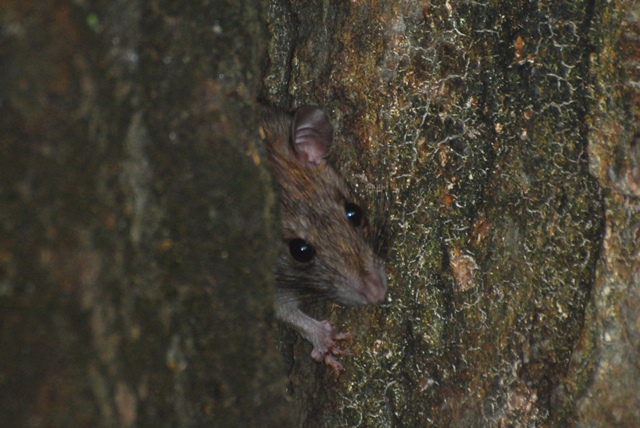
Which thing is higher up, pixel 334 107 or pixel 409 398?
pixel 334 107

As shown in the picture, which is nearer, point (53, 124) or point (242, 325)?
point (53, 124)

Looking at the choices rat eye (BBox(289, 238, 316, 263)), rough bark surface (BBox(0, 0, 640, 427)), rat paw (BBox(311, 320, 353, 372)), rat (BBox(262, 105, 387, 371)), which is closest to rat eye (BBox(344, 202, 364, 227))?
rat (BBox(262, 105, 387, 371))

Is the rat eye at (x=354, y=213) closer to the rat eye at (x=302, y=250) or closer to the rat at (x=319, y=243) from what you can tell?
the rat at (x=319, y=243)

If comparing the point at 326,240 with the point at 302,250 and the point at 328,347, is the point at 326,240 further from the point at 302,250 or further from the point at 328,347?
the point at 328,347

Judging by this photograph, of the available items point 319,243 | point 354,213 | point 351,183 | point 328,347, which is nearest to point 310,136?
point 351,183

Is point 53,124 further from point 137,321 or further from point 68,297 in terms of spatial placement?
point 137,321

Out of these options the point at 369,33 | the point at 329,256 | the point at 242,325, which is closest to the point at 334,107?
the point at 369,33

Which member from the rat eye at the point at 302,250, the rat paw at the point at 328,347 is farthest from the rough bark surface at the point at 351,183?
the rat eye at the point at 302,250

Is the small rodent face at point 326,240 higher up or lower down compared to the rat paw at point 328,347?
higher up
